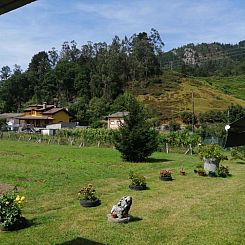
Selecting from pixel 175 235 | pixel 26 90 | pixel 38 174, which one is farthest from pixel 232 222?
pixel 26 90

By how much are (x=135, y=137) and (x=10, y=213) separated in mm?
17398

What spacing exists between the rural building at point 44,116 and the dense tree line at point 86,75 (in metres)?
12.6

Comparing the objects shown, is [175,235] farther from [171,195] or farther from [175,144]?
[175,144]

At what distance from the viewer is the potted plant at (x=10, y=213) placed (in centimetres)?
881

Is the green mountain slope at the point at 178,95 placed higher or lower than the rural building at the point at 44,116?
higher

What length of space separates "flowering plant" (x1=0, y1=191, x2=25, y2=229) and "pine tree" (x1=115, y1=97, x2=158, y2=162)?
1710cm

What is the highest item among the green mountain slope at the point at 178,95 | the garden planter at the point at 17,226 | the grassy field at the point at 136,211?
the green mountain slope at the point at 178,95

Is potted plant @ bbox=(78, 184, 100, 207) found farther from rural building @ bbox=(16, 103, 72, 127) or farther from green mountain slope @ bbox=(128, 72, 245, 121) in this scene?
green mountain slope @ bbox=(128, 72, 245, 121)

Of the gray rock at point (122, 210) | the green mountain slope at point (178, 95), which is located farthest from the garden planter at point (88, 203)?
the green mountain slope at point (178, 95)

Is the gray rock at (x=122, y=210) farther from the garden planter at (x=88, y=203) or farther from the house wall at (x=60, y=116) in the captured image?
the house wall at (x=60, y=116)

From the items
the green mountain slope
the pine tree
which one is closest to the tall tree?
the green mountain slope

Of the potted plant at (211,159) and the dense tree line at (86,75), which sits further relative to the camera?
the dense tree line at (86,75)

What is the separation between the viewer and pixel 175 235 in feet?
28.2

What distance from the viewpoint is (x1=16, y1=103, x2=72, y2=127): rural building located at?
260 feet
